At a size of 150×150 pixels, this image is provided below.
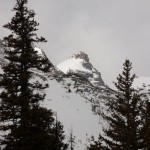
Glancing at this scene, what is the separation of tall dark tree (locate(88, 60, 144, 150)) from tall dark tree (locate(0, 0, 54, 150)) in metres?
3.18

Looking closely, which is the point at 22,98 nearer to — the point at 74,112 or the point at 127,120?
the point at 127,120

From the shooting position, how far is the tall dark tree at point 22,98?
56.6ft

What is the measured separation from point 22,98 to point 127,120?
5.21 metres

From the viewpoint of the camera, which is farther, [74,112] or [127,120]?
[74,112]

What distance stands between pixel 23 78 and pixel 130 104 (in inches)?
214

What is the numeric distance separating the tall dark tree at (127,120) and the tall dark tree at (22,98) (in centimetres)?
318

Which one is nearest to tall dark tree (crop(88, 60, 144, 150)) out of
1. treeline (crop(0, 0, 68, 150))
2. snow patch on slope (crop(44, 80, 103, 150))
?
treeline (crop(0, 0, 68, 150))

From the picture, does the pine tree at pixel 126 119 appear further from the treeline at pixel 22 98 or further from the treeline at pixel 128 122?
the treeline at pixel 22 98

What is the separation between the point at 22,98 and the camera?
17469mm

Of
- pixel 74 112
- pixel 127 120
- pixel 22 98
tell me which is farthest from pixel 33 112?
pixel 74 112

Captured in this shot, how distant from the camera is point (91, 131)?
428ft

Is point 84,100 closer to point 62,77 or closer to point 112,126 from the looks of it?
point 62,77

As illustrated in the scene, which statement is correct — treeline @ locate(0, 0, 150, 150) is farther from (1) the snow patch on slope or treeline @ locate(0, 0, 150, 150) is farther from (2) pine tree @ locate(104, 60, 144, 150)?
(1) the snow patch on slope

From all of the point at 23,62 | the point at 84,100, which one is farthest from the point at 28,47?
the point at 84,100
